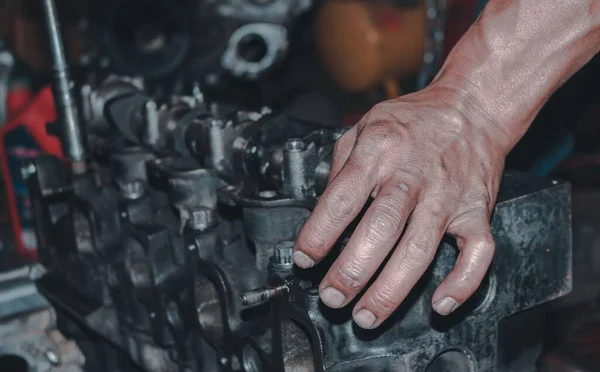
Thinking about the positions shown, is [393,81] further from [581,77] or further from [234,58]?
[581,77]

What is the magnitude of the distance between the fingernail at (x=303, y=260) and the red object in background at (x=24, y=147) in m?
1.48

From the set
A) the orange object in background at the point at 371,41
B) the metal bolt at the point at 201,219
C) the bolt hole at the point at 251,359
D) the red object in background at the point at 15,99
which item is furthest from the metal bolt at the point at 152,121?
the orange object in background at the point at 371,41

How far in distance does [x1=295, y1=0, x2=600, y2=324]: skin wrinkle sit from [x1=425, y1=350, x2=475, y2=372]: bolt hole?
0.15 m

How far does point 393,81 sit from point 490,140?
2599 mm

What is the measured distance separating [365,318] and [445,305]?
10 centimetres

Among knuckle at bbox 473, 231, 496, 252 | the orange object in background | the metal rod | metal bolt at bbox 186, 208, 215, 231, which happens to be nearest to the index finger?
knuckle at bbox 473, 231, 496, 252

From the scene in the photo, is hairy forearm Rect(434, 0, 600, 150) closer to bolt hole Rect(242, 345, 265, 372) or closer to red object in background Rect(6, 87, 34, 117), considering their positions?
bolt hole Rect(242, 345, 265, 372)

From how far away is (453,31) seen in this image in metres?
3.45

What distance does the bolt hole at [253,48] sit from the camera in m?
2.57

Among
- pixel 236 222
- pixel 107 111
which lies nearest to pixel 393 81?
pixel 107 111

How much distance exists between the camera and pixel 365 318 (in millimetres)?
921

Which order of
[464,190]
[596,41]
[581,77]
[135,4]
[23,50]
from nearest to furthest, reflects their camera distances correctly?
[464,190] < [596,41] < [581,77] < [135,4] < [23,50]

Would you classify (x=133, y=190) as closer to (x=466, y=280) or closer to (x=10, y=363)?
(x=10, y=363)

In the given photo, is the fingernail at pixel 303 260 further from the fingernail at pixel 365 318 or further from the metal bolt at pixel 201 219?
the metal bolt at pixel 201 219
